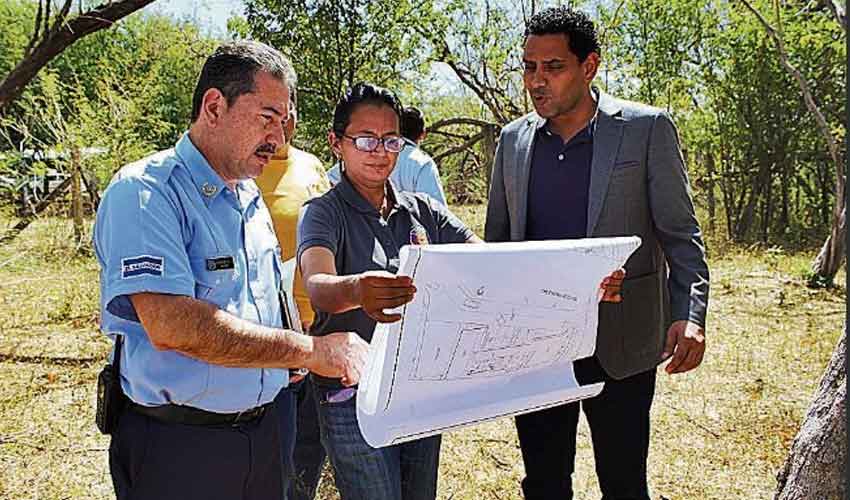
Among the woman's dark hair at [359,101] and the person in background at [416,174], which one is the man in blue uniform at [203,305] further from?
the person in background at [416,174]

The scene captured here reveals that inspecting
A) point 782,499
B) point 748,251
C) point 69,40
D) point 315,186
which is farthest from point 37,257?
point 748,251

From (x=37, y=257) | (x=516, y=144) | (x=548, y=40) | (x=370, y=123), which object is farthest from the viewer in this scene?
(x=37, y=257)

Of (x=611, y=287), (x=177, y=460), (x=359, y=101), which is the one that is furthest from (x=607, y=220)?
(x=177, y=460)

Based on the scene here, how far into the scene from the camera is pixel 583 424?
14.9ft

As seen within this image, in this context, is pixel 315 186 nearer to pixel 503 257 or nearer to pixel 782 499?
pixel 503 257

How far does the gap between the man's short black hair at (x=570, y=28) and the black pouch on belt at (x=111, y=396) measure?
136cm

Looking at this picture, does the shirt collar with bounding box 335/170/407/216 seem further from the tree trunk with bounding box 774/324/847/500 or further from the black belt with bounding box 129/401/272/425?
the tree trunk with bounding box 774/324/847/500

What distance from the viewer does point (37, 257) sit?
7953mm

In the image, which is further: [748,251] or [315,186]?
[748,251]

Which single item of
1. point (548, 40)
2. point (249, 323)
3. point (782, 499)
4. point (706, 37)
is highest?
point (706, 37)

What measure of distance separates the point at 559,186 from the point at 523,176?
11cm

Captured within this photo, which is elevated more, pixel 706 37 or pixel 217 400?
pixel 706 37

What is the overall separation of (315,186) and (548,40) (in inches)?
39.3

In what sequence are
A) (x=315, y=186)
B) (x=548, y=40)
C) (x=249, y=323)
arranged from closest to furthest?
(x=249, y=323) < (x=548, y=40) < (x=315, y=186)
